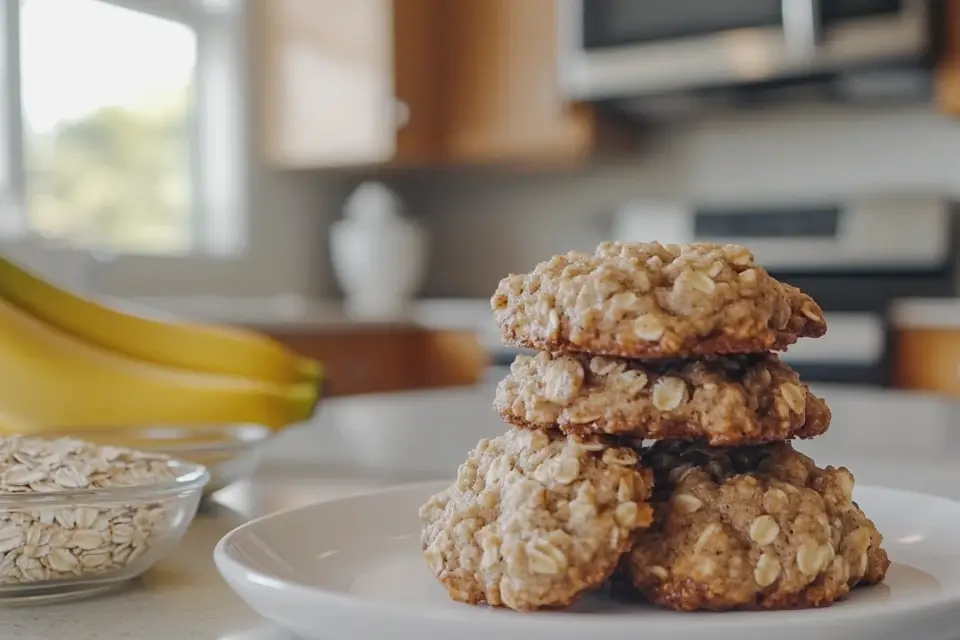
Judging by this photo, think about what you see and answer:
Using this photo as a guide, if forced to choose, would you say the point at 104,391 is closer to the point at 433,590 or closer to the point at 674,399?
the point at 433,590

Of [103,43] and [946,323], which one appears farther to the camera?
[103,43]

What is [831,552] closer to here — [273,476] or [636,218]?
[273,476]

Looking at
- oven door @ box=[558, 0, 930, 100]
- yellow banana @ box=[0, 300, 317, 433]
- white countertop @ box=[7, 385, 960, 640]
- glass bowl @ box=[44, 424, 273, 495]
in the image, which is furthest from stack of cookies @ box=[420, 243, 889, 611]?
oven door @ box=[558, 0, 930, 100]

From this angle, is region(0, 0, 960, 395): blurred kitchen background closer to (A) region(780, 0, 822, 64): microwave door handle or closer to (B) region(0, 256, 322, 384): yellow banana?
(A) region(780, 0, 822, 64): microwave door handle

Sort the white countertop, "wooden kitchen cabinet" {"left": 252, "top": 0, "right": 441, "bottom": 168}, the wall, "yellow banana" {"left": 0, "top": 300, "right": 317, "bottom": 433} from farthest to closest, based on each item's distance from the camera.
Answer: "wooden kitchen cabinet" {"left": 252, "top": 0, "right": 441, "bottom": 168} → the wall → "yellow banana" {"left": 0, "top": 300, "right": 317, "bottom": 433} → the white countertop

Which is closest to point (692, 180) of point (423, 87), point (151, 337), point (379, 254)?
point (423, 87)

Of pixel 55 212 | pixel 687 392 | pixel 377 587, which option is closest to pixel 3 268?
pixel 377 587
